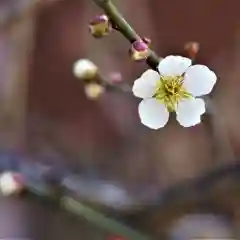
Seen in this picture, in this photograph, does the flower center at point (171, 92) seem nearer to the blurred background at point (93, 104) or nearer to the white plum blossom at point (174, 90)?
the white plum blossom at point (174, 90)

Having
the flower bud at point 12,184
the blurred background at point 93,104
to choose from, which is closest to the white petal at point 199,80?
the flower bud at point 12,184

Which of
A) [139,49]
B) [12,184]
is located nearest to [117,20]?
[139,49]

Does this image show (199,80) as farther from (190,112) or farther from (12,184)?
(12,184)

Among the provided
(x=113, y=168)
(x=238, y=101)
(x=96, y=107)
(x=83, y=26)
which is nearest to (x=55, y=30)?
(x=83, y=26)

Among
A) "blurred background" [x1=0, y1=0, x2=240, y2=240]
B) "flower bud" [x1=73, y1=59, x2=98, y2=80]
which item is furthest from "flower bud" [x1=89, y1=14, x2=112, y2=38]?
"blurred background" [x1=0, y1=0, x2=240, y2=240]

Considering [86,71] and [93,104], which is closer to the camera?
[86,71]

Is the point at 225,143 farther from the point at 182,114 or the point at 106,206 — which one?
the point at 182,114

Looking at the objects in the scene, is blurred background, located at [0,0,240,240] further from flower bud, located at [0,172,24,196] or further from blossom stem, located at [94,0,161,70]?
blossom stem, located at [94,0,161,70]

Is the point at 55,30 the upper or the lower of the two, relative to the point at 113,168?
upper
